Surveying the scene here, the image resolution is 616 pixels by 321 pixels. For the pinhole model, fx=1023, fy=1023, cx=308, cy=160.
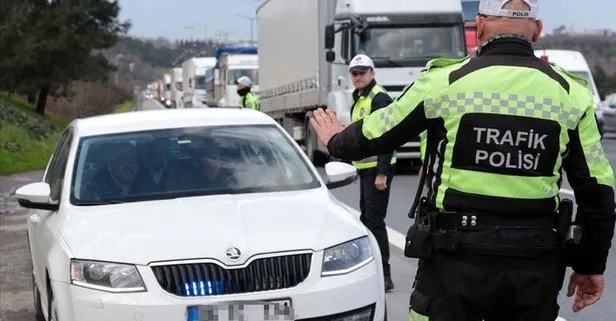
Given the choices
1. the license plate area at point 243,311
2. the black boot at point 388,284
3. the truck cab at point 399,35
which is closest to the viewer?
the license plate area at point 243,311

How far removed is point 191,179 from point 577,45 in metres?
55.8

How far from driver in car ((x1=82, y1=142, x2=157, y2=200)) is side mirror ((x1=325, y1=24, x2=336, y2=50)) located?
11.6 metres

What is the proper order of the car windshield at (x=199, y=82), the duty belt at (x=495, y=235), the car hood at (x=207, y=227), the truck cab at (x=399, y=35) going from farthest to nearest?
the car windshield at (x=199, y=82)
the truck cab at (x=399, y=35)
the car hood at (x=207, y=227)
the duty belt at (x=495, y=235)

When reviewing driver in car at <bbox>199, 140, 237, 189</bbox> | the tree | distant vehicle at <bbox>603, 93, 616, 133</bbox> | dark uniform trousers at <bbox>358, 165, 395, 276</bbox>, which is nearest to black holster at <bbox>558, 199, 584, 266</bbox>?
driver in car at <bbox>199, 140, 237, 189</bbox>

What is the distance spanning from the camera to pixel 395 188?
53.6ft

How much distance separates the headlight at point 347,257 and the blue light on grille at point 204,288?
1.78 feet

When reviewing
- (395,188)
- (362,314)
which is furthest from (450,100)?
(395,188)

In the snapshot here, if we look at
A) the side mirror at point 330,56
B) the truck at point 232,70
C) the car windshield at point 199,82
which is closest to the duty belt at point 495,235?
the side mirror at point 330,56

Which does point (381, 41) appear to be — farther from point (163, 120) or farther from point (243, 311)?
point (243, 311)

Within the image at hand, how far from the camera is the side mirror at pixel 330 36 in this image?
1800 cm

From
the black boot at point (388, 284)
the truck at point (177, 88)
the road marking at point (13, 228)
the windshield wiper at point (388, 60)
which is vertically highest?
the windshield wiper at point (388, 60)

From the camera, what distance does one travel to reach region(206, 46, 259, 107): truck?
132ft

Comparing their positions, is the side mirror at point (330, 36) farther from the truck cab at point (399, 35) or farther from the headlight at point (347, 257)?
the headlight at point (347, 257)

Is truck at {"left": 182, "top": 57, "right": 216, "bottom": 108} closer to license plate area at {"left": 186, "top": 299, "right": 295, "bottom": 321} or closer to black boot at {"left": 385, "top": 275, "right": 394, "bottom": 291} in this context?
black boot at {"left": 385, "top": 275, "right": 394, "bottom": 291}
